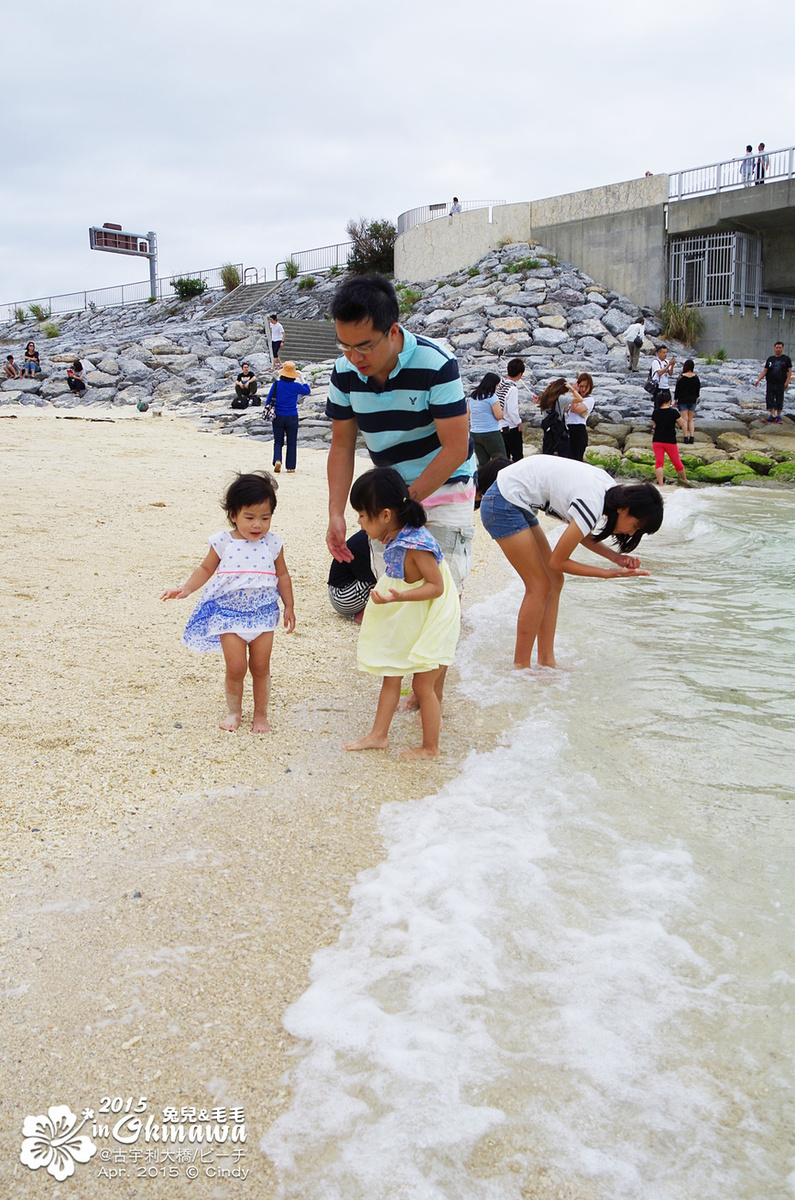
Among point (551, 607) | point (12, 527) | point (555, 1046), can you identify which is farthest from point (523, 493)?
point (12, 527)

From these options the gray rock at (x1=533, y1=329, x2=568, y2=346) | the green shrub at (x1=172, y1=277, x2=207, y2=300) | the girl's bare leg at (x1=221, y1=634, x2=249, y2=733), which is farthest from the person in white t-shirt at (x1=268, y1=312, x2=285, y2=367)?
the girl's bare leg at (x1=221, y1=634, x2=249, y2=733)

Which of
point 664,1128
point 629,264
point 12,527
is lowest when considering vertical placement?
point 664,1128

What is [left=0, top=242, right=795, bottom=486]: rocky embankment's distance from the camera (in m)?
17.0

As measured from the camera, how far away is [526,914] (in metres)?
2.50

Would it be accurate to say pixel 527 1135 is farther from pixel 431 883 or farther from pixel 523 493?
pixel 523 493

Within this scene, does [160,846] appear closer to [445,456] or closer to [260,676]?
[260,676]

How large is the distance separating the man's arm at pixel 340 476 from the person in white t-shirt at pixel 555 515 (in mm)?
920

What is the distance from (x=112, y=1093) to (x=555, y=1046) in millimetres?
1009

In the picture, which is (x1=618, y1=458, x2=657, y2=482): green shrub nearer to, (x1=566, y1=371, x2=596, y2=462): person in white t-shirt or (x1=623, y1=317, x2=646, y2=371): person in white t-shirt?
(x1=566, y1=371, x2=596, y2=462): person in white t-shirt

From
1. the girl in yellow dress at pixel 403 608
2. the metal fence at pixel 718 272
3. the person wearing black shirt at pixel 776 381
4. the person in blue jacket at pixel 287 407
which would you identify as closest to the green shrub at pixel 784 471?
the person wearing black shirt at pixel 776 381

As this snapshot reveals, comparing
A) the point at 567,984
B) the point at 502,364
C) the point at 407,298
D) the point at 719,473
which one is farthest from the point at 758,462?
the point at 567,984

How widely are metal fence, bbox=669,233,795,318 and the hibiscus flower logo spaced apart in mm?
26865

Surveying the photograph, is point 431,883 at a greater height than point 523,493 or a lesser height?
lesser

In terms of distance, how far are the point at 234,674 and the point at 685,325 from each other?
24317mm
